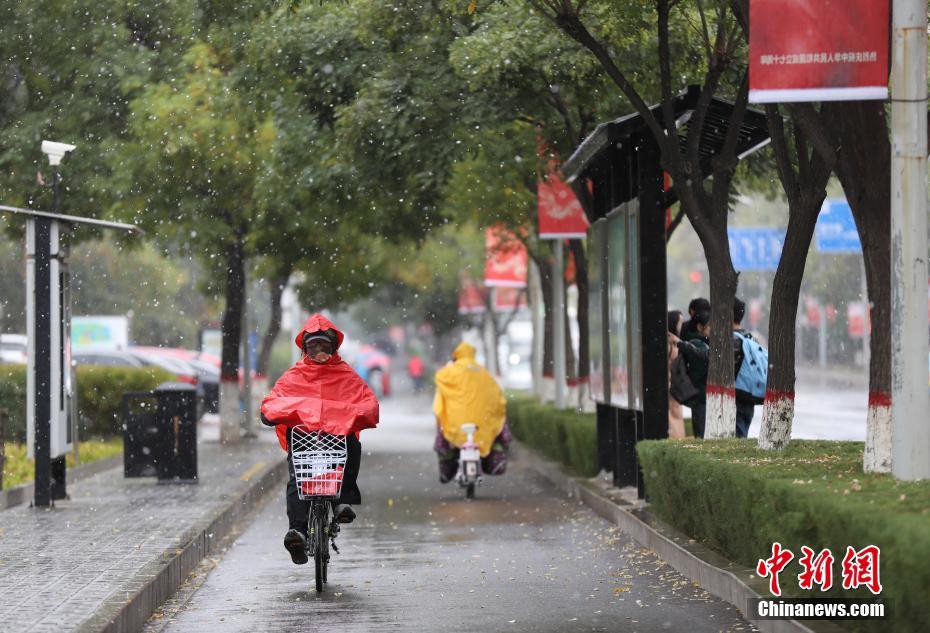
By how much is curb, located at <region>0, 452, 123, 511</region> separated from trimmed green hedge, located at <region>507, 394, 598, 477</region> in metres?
6.03

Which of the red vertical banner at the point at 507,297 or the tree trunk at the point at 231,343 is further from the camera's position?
the red vertical banner at the point at 507,297

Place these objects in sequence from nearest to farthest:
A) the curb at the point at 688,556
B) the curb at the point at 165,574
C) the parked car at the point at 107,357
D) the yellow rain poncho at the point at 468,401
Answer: the curb at the point at 688,556
the curb at the point at 165,574
the yellow rain poncho at the point at 468,401
the parked car at the point at 107,357

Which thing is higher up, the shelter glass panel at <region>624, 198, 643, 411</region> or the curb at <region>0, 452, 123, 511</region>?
the shelter glass panel at <region>624, 198, 643, 411</region>

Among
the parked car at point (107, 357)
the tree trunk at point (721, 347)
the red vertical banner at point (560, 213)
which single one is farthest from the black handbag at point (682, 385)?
the parked car at point (107, 357)

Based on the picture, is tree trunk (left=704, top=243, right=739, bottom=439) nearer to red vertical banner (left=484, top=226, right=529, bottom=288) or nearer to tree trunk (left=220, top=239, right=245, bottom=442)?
tree trunk (left=220, top=239, right=245, bottom=442)

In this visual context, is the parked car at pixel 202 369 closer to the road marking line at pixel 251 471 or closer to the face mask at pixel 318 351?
the road marking line at pixel 251 471

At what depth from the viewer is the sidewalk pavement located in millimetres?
9559

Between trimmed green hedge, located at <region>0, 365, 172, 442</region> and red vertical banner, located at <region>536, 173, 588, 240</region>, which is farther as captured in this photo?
trimmed green hedge, located at <region>0, 365, 172, 442</region>

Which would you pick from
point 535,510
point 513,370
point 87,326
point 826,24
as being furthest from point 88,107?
point 513,370

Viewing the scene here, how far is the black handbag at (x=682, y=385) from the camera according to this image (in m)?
A: 17.0

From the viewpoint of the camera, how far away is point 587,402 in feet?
80.3

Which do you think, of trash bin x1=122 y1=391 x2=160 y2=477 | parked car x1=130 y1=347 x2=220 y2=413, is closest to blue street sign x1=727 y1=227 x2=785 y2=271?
parked car x1=130 y1=347 x2=220 y2=413

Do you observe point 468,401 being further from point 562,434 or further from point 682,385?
point 682,385

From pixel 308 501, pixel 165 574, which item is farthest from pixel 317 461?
pixel 165 574
